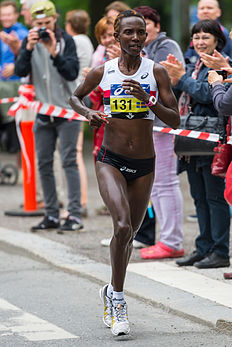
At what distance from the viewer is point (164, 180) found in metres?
8.08

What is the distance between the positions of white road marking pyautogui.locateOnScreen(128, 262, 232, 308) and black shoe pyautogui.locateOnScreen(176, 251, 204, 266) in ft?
0.30

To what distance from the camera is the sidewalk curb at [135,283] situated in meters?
5.94

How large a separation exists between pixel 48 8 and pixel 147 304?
408 cm

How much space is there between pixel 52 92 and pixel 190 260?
3.03 meters

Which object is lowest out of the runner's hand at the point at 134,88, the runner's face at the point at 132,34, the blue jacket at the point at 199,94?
the blue jacket at the point at 199,94

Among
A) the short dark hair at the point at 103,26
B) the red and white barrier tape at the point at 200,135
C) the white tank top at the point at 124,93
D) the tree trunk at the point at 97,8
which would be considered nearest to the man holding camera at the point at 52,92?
the short dark hair at the point at 103,26

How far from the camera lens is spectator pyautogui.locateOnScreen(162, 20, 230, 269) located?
23.8ft

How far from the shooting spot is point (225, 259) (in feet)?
24.5

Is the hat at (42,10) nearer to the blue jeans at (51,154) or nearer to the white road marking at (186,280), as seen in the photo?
the blue jeans at (51,154)

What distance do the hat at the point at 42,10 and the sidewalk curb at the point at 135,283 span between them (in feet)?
7.85

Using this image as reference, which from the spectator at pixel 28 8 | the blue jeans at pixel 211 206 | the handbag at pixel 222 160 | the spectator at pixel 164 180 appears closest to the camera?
the handbag at pixel 222 160

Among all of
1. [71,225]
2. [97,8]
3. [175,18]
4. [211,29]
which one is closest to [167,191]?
[211,29]

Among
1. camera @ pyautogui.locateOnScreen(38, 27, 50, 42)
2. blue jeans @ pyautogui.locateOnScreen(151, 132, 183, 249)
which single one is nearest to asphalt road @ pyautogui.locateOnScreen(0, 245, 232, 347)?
blue jeans @ pyautogui.locateOnScreen(151, 132, 183, 249)

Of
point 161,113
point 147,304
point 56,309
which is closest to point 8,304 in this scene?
point 56,309
